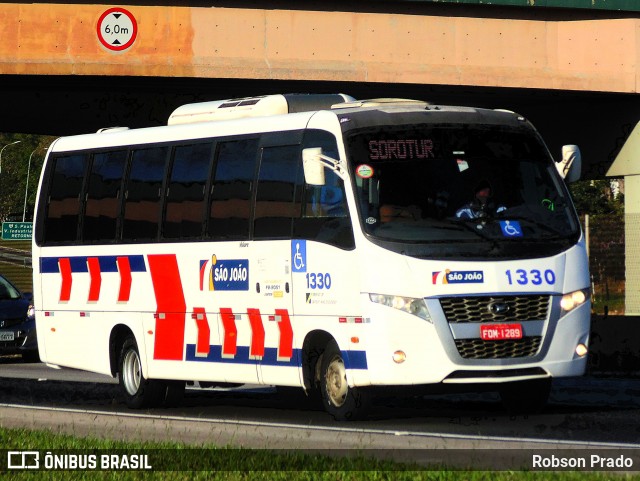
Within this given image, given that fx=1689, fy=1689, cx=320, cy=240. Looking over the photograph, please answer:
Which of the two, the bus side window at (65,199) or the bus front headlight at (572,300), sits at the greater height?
the bus side window at (65,199)

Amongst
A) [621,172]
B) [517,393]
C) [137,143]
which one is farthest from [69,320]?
[621,172]

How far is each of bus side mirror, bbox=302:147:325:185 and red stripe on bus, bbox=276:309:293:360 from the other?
1.54m

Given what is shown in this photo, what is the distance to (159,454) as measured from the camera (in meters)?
13.0

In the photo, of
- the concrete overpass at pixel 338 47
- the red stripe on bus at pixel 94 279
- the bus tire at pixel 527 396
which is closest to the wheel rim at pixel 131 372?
the red stripe on bus at pixel 94 279

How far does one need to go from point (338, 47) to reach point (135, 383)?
477 inches

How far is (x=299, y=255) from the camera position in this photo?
16.9m

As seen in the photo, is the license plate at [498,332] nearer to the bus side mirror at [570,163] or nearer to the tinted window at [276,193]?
the bus side mirror at [570,163]

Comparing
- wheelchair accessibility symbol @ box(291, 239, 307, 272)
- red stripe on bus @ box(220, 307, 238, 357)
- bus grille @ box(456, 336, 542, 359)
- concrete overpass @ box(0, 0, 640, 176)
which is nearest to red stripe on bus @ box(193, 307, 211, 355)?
red stripe on bus @ box(220, 307, 238, 357)

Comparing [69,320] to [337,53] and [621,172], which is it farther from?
[621,172]

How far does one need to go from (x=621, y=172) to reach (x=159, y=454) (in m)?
21.6

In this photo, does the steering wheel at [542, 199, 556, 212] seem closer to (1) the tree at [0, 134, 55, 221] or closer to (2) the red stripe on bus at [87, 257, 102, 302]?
(2) the red stripe on bus at [87, 257, 102, 302]

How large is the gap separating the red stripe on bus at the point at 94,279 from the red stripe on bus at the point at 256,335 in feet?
11.2

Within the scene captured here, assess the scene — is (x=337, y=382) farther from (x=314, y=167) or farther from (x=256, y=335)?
(x=314, y=167)

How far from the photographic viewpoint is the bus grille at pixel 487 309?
1577 centimetres
